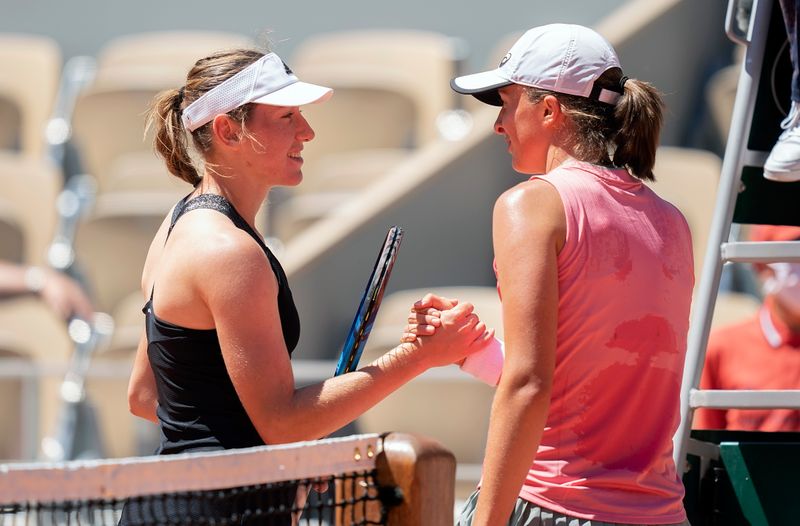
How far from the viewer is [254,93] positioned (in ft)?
6.60

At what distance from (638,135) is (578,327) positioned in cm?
33

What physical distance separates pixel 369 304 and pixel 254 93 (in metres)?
0.40

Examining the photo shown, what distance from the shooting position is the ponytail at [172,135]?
2137mm

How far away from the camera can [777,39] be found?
2385 millimetres

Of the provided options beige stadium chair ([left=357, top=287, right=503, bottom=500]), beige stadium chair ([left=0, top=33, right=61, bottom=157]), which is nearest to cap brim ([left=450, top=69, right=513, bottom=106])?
beige stadium chair ([left=357, top=287, right=503, bottom=500])

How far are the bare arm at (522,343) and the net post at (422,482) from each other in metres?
0.18

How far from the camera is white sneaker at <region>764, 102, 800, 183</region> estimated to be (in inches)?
86.4

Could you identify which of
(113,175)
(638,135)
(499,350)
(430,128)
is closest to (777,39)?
(638,135)

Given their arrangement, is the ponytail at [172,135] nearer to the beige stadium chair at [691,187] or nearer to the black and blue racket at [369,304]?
the black and blue racket at [369,304]

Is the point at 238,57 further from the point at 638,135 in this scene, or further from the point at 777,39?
the point at 777,39

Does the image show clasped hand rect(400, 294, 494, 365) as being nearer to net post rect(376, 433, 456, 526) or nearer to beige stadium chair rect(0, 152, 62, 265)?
net post rect(376, 433, 456, 526)

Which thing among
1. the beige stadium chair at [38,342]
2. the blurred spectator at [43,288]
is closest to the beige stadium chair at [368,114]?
the blurred spectator at [43,288]

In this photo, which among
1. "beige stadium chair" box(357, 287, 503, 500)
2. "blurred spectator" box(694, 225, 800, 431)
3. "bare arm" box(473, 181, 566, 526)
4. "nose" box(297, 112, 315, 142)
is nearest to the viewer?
"bare arm" box(473, 181, 566, 526)

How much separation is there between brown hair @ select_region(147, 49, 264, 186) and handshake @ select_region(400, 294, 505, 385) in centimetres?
44
